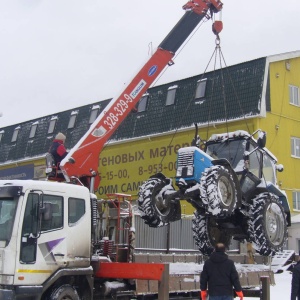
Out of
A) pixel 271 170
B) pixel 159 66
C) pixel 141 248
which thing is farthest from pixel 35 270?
pixel 159 66

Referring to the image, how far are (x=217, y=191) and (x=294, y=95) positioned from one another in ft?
64.9

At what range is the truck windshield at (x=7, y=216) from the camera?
9055mm

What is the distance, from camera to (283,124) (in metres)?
27.3

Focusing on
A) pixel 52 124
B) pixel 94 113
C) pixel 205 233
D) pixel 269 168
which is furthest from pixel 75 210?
pixel 52 124

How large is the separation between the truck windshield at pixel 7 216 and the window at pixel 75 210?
1.12 meters

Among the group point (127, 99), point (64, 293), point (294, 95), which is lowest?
point (64, 293)

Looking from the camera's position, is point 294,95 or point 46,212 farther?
point 294,95

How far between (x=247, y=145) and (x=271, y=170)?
115cm

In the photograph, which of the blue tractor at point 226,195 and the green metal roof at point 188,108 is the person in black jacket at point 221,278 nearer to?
the blue tractor at point 226,195

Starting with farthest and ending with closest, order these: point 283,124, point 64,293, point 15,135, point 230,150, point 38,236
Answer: point 15,135, point 283,124, point 230,150, point 64,293, point 38,236

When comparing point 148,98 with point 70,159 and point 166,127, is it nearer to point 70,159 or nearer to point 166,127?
point 166,127

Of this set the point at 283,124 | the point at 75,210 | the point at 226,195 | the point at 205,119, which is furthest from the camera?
the point at 283,124

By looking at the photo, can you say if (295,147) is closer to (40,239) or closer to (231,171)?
(231,171)

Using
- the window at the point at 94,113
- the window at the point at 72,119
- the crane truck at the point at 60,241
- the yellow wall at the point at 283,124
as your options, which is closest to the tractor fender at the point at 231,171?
the crane truck at the point at 60,241
